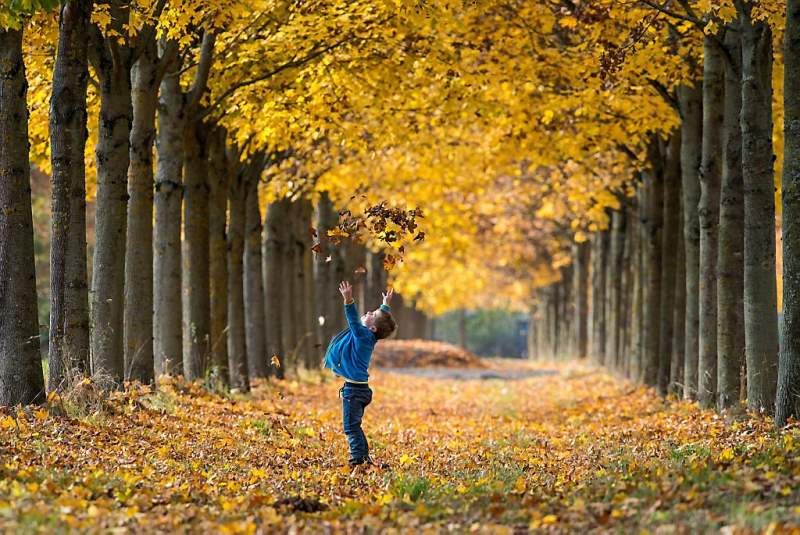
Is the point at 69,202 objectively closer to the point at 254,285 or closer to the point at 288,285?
the point at 254,285

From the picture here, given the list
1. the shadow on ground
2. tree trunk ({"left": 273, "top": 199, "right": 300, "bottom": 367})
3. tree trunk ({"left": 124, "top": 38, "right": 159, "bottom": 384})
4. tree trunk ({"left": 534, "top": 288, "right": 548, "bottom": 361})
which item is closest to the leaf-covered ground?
tree trunk ({"left": 124, "top": 38, "right": 159, "bottom": 384})

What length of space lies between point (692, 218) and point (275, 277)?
34.9 feet

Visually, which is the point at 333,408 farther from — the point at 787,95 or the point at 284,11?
the point at 787,95

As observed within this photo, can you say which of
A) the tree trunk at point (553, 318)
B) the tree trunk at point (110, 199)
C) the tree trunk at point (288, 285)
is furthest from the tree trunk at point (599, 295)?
the tree trunk at point (110, 199)

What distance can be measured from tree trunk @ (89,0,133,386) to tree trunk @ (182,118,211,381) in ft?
12.9

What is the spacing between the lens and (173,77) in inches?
631

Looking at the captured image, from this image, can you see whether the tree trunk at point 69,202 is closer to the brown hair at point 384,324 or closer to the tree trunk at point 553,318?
the brown hair at point 384,324

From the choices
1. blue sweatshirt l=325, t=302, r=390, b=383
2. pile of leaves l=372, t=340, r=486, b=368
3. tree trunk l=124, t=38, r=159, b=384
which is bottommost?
pile of leaves l=372, t=340, r=486, b=368

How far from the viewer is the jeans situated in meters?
10.7

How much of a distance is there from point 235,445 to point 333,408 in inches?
291

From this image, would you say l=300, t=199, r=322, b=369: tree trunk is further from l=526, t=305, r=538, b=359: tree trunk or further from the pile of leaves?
l=526, t=305, r=538, b=359: tree trunk

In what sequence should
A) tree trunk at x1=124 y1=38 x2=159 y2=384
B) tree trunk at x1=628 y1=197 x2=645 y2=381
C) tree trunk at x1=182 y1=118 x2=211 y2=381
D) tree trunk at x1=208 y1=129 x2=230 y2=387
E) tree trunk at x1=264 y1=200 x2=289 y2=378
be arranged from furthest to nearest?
1. tree trunk at x1=264 y1=200 x2=289 y2=378
2. tree trunk at x1=628 y1=197 x2=645 y2=381
3. tree trunk at x1=208 y1=129 x2=230 y2=387
4. tree trunk at x1=182 y1=118 x2=211 y2=381
5. tree trunk at x1=124 y1=38 x2=159 y2=384

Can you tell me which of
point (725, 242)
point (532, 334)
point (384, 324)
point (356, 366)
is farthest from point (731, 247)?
point (532, 334)

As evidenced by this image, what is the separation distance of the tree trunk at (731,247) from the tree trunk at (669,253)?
601 centimetres
